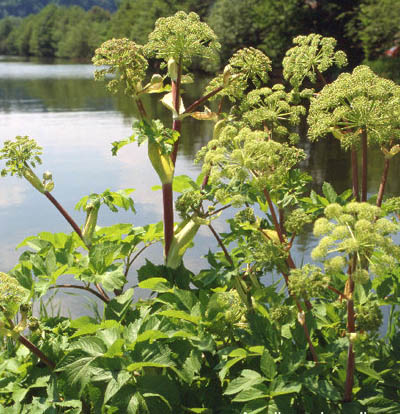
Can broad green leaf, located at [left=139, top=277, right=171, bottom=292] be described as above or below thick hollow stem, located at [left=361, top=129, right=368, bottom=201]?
below

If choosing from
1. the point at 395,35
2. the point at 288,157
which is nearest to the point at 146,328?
the point at 288,157

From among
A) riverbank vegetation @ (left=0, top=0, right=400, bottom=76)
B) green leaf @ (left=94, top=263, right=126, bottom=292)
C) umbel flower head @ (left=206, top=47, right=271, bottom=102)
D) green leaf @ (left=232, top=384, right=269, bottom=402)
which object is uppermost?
riverbank vegetation @ (left=0, top=0, right=400, bottom=76)

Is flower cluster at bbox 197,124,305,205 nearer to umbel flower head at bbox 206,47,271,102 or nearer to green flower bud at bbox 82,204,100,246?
umbel flower head at bbox 206,47,271,102

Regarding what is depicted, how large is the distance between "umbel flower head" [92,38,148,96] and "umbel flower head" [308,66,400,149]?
49cm

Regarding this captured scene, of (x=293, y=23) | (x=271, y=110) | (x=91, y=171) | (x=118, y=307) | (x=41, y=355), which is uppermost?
(x=293, y=23)

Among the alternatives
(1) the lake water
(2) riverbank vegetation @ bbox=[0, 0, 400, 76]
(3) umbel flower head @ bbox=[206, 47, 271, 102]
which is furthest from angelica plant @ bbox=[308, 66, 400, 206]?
(2) riverbank vegetation @ bbox=[0, 0, 400, 76]

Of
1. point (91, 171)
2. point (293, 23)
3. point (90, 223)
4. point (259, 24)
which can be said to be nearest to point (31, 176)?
point (90, 223)

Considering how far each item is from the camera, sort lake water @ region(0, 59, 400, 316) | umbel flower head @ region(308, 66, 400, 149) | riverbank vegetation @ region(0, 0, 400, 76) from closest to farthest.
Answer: umbel flower head @ region(308, 66, 400, 149) → lake water @ region(0, 59, 400, 316) → riverbank vegetation @ region(0, 0, 400, 76)

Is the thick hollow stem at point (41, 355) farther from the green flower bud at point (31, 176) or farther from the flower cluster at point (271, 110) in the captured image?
the flower cluster at point (271, 110)

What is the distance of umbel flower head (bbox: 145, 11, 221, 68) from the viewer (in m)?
1.41

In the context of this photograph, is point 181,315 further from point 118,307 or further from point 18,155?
point 18,155

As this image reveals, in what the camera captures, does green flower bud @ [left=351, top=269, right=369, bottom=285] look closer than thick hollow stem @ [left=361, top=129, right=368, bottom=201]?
Yes

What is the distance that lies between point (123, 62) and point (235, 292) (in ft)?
2.20

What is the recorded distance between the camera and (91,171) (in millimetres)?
5746
